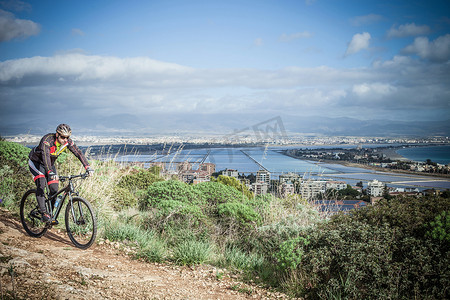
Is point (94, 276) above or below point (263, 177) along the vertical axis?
below

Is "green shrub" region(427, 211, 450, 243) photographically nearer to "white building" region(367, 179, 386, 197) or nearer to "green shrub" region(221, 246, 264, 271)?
"green shrub" region(221, 246, 264, 271)

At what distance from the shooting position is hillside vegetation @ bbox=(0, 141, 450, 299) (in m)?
3.98

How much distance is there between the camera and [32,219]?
5.93 m

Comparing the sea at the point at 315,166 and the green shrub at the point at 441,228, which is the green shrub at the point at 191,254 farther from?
the sea at the point at 315,166

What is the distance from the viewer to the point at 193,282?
458cm

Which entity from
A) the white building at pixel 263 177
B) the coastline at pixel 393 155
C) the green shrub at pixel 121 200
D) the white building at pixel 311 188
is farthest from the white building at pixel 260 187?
the coastline at pixel 393 155

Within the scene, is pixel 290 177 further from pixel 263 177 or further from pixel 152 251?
pixel 152 251

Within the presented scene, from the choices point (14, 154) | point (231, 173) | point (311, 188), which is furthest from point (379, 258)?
point (14, 154)

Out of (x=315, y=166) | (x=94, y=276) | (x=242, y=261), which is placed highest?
(x=315, y=166)

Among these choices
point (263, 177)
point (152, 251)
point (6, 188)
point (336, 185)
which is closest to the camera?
point (152, 251)

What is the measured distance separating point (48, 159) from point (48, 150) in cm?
16

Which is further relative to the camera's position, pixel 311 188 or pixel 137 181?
pixel 137 181

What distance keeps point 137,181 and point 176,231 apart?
4.89 meters

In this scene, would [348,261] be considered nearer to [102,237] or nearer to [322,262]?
[322,262]
